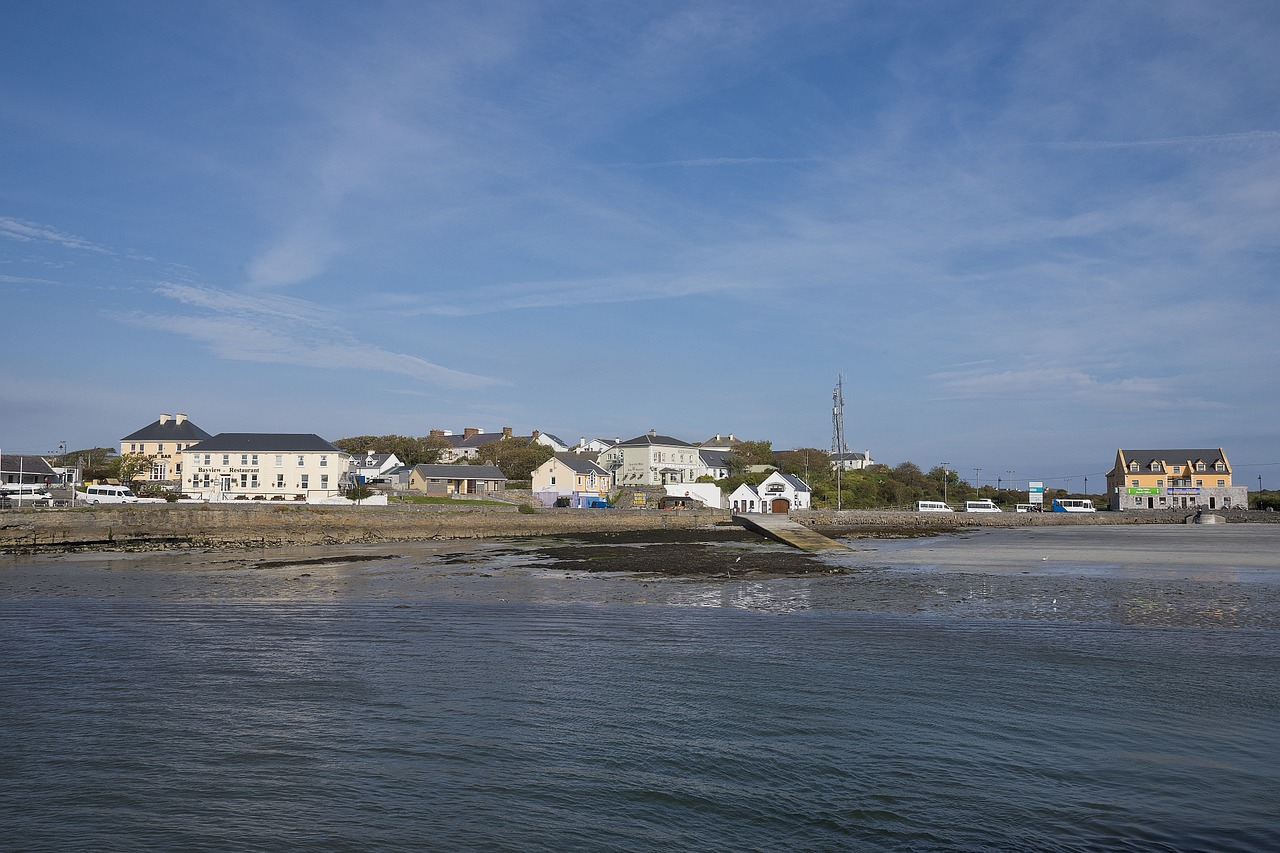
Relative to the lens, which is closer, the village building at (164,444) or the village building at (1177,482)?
the village building at (164,444)

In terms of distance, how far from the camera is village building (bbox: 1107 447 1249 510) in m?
97.6

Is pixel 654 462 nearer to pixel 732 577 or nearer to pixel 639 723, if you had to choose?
pixel 732 577

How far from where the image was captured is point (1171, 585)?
25781 mm

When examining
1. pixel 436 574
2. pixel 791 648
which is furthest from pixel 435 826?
pixel 436 574

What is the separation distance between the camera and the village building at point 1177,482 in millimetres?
97562

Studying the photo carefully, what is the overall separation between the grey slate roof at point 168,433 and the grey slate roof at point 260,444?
10.1 m

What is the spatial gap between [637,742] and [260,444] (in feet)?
254

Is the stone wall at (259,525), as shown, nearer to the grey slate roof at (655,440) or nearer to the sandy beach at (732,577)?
the sandy beach at (732,577)

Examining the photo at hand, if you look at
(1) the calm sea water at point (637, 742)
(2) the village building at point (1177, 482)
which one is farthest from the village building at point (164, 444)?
(2) the village building at point (1177, 482)

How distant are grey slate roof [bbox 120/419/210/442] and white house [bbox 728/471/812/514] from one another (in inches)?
2219

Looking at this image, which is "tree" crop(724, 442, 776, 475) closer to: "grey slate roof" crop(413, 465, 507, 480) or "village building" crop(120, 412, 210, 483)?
"grey slate roof" crop(413, 465, 507, 480)

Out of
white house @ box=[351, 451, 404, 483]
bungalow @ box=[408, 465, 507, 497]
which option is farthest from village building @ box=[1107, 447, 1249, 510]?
white house @ box=[351, 451, 404, 483]

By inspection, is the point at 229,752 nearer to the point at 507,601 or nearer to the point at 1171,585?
the point at 507,601

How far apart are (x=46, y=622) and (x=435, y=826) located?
15393 mm
